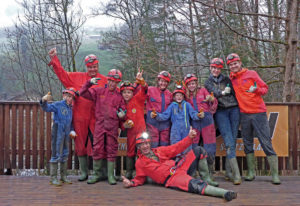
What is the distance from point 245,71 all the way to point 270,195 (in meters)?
2.02

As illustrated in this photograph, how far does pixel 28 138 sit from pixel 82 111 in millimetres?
1520

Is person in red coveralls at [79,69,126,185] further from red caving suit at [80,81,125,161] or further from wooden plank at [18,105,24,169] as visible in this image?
wooden plank at [18,105,24,169]

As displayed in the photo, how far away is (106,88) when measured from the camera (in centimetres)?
462

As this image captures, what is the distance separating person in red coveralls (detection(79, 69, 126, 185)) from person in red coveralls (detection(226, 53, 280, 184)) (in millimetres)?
2008

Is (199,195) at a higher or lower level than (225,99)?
lower

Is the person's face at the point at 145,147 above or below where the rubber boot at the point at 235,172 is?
above

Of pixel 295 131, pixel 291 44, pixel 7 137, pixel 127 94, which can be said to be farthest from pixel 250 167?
pixel 7 137

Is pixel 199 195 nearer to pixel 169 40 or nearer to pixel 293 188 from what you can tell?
pixel 293 188

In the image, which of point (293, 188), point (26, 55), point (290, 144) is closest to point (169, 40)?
point (26, 55)

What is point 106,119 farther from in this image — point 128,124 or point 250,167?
point 250,167

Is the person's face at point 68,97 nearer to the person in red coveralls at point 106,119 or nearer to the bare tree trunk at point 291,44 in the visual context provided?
the person in red coveralls at point 106,119

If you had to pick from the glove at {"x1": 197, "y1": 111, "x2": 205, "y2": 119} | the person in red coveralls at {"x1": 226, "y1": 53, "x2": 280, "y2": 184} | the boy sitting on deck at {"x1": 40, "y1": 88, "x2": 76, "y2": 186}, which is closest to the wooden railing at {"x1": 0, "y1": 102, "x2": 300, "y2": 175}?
the person in red coveralls at {"x1": 226, "y1": 53, "x2": 280, "y2": 184}

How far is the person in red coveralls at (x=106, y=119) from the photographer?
444cm

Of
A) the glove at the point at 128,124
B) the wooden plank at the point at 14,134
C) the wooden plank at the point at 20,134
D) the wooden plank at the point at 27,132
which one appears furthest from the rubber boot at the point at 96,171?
the wooden plank at the point at 14,134
